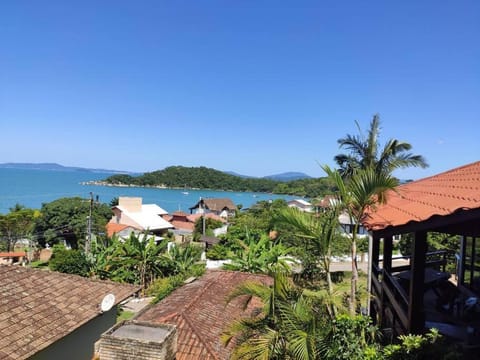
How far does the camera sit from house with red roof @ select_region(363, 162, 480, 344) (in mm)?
3791

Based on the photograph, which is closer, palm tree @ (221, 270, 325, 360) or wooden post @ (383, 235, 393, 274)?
palm tree @ (221, 270, 325, 360)

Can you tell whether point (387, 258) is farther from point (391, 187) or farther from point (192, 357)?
point (192, 357)

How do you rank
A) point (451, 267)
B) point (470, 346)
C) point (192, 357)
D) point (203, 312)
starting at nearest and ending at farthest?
point (470, 346) → point (192, 357) → point (203, 312) → point (451, 267)

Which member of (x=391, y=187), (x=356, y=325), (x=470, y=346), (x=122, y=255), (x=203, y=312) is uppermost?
(x=391, y=187)

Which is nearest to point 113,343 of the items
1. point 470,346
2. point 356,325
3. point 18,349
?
point 18,349

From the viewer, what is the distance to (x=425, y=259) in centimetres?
500

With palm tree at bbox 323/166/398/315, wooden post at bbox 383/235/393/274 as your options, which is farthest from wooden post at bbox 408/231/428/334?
wooden post at bbox 383/235/393/274

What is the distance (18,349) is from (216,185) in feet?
558

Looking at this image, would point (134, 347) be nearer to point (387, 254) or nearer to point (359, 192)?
point (359, 192)

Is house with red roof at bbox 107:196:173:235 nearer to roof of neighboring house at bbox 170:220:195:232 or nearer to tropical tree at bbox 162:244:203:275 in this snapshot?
roof of neighboring house at bbox 170:220:195:232

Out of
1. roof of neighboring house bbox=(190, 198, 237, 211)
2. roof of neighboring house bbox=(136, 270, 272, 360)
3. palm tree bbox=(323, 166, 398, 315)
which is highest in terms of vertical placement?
palm tree bbox=(323, 166, 398, 315)

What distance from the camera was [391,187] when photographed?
187 inches

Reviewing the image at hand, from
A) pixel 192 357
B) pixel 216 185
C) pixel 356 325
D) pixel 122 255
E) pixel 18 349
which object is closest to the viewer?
pixel 356 325

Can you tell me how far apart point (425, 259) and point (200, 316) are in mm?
6480
